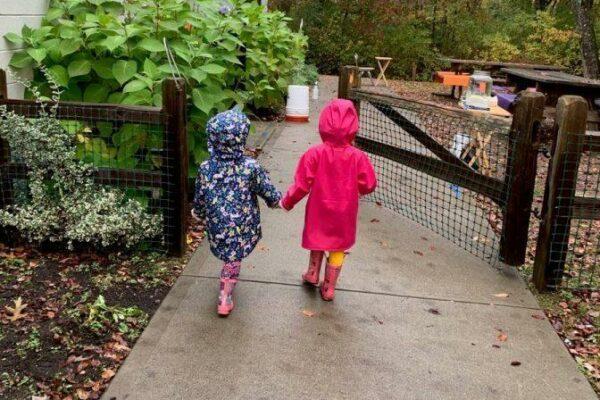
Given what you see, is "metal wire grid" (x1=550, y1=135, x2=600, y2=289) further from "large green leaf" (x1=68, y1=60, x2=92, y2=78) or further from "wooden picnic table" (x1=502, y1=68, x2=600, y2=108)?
"wooden picnic table" (x1=502, y1=68, x2=600, y2=108)

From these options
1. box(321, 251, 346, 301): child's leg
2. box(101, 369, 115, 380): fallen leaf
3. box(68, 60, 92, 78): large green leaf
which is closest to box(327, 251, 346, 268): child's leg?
box(321, 251, 346, 301): child's leg

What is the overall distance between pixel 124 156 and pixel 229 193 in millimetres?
1350

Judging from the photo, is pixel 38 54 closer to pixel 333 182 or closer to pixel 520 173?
pixel 333 182

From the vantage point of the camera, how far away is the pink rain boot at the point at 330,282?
3971 millimetres

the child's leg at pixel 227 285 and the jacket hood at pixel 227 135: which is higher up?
the jacket hood at pixel 227 135

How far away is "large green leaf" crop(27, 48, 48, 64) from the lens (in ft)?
14.4

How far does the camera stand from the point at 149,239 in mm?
4516

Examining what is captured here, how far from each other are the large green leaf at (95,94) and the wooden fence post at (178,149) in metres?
0.80

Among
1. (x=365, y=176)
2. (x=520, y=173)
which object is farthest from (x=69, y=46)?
(x=520, y=173)

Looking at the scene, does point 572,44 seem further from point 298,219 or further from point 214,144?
point 214,144

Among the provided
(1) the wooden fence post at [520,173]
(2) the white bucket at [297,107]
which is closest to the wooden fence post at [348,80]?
(1) the wooden fence post at [520,173]

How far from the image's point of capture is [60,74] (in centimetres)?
450

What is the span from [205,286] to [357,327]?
1.11 meters

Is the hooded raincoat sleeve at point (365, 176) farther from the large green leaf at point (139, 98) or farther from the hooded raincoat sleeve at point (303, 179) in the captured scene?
the large green leaf at point (139, 98)
